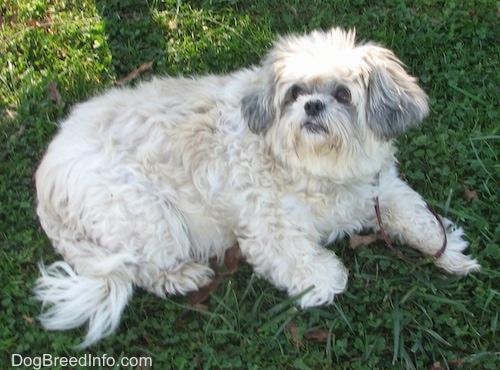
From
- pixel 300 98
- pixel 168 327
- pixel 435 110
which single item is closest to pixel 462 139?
pixel 435 110

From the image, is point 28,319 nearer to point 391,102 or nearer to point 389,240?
point 389,240

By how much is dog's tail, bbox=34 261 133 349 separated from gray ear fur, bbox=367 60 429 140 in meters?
1.59

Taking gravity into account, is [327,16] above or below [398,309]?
above

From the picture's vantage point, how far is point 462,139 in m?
4.59

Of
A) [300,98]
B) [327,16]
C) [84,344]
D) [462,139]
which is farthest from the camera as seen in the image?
[327,16]

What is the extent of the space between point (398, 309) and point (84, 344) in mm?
1704

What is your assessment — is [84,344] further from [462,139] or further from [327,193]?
[462,139]

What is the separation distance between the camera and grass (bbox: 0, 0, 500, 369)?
Answer: 374 cm

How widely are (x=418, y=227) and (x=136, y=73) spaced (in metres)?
2.30

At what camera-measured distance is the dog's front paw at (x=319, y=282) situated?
12.6ft

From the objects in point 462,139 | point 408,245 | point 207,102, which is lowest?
point 408,245

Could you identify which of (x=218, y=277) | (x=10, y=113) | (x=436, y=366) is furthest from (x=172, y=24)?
(x=436, y=366)

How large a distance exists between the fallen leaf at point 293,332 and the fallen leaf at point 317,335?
2.0 inches

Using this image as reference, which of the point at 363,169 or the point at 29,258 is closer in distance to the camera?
the point at 363,169
